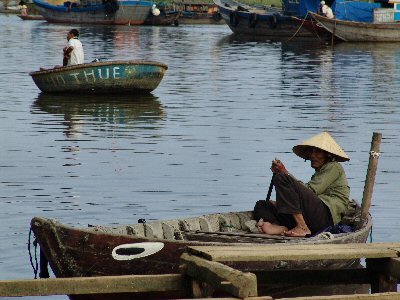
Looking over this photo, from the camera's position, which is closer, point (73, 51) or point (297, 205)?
point (297, 205)

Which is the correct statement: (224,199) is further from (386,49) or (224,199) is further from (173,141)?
(386,49)

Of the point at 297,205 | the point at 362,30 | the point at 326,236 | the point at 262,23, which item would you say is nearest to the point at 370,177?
the point at 297,205

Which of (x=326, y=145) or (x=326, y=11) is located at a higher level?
(x=326, y=145)

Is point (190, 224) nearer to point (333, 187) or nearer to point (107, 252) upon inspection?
point (333, 187)

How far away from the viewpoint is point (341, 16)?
5028 cm

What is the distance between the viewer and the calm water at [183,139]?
12.6 m

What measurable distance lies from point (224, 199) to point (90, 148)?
4.18 metres

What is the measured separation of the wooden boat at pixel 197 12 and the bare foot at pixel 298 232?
60.8 m

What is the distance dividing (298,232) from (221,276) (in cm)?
257

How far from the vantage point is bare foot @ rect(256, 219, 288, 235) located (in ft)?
30.2

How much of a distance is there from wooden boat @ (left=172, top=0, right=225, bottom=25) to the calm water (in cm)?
3537

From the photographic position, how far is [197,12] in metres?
72.4

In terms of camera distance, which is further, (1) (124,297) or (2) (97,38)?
(2) (97,38)

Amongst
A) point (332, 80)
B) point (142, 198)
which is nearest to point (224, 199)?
point (142, 198)
